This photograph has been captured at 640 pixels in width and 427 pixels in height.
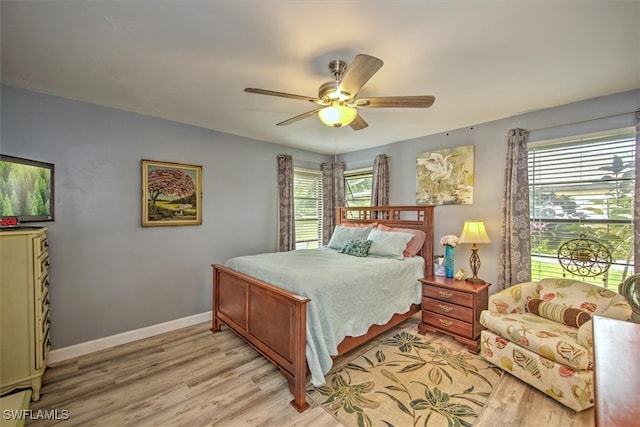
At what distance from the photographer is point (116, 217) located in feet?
9.60

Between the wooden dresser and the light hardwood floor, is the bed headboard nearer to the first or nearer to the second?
the light hardwood floor

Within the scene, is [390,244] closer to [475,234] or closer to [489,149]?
Answer: [475,234]

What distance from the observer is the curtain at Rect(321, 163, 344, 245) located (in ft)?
16.5

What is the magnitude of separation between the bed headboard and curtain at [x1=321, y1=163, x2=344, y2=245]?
342mm

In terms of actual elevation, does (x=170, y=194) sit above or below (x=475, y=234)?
above

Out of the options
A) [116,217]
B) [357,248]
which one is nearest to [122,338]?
[116,217]

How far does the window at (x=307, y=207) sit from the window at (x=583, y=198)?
10.5 ft

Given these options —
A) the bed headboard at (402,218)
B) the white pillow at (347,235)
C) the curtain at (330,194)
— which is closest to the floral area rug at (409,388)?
the bed headboard at (402,218)

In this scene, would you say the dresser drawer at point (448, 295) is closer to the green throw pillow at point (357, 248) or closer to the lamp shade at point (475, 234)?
the lamp shade at point (475, 234)

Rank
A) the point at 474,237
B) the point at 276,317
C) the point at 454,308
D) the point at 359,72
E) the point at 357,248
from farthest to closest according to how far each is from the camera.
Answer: the point at 357,248, the point at 474,237, the point at 454,308, the point at 276,317, the point at 359,72

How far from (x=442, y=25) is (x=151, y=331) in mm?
3998

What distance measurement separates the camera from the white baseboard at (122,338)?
2.60m

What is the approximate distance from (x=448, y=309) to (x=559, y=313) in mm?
912

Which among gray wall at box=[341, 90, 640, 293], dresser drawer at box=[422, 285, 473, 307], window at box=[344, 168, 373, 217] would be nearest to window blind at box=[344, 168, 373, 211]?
window at box=[344, 168, 373, 217]
